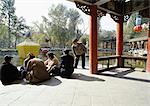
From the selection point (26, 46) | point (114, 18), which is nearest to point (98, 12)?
point (114, 18)

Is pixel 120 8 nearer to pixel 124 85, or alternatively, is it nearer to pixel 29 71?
pixel 124 85

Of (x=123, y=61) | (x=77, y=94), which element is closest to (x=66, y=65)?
(x=77, y=94)

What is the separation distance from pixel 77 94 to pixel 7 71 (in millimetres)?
3085

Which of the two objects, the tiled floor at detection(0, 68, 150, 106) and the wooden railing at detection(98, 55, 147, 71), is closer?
the tiled floor at detection(0, 68, 150, 106)

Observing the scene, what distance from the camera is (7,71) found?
762cm

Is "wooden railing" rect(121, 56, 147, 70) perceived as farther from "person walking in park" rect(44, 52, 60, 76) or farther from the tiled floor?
"person walking in park" rect(44, 52, 60, 76)

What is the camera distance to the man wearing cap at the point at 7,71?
7.48m

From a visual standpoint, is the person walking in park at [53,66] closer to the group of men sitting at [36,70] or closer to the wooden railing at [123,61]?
the group of men sitting at [36,70]

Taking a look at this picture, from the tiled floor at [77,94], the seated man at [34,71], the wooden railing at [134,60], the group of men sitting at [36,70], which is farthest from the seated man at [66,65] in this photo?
the wooden railing at [134,60]

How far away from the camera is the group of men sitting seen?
7414mm

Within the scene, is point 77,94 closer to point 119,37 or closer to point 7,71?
point 7,71

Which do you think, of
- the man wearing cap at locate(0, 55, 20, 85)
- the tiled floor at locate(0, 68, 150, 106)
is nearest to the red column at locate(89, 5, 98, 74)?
the tiled floor at locate(0, 68, 150, 106)

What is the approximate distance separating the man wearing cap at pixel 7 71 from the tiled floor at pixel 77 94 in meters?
0.42

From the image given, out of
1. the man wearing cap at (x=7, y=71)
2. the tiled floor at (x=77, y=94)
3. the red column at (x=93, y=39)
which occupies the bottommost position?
the tiled floor at (x=77, y=94)
